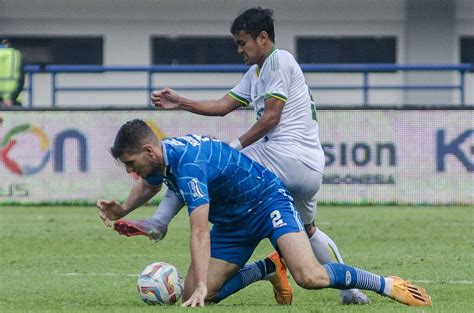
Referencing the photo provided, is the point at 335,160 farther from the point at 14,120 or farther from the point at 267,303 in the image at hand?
the point at 267,303

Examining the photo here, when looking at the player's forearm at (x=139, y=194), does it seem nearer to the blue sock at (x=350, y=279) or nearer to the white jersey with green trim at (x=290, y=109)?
the white jersey with green trim at (x=290, y=109)

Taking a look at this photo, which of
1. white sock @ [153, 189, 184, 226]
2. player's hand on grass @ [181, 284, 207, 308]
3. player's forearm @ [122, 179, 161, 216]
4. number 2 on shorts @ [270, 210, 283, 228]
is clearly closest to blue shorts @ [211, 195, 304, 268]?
number 2 on shorts @ [270, 210, 283, 228]

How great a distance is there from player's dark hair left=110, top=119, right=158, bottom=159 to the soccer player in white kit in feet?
3.05

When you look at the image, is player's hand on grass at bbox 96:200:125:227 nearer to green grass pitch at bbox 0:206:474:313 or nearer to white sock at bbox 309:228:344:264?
green grass pitch at bbox 0:206:474:313

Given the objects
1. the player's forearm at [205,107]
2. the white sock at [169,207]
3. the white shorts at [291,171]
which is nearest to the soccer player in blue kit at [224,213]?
the white sock at [169,207]

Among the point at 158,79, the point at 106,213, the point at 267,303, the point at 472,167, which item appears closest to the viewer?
the point at 106,213

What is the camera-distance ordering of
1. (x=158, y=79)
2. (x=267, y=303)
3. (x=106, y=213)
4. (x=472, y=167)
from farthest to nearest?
(x=158, y=79)
(x=472, y=167)
(x=267, y=303)
(x=106, y=213)

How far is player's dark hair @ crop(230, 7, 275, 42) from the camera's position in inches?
366

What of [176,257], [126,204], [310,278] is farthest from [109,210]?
[176,257]

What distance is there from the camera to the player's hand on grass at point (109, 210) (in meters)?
8.77

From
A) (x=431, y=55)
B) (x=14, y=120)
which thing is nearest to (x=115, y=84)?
(x=431, y=55)

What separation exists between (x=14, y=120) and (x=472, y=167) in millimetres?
6275

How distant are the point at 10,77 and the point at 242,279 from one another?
14561mm

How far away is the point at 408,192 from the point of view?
61.9ft
